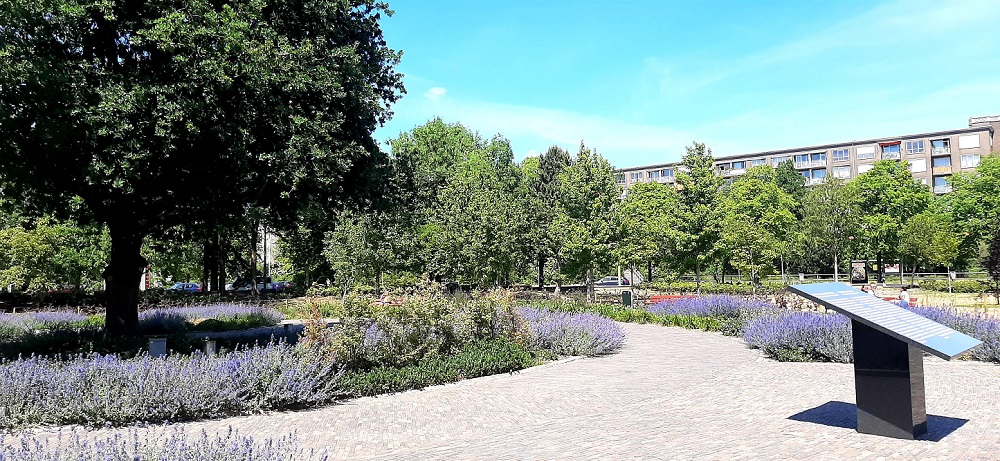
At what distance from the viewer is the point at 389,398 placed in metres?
8.74

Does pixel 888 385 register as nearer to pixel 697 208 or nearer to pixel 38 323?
pixel 38 323

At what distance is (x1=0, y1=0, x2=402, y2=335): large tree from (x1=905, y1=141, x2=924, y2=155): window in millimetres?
80858

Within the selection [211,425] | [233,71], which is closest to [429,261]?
[233,71]

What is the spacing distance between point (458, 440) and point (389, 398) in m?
2.45

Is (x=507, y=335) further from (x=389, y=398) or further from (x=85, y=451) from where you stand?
(x=85, y=451)

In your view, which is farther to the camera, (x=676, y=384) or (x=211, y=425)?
(x=676, y=384)

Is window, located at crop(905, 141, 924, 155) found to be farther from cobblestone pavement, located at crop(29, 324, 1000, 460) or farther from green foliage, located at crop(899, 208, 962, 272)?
cobblestone pavement, located at crop(29, 324, 1000, 460)

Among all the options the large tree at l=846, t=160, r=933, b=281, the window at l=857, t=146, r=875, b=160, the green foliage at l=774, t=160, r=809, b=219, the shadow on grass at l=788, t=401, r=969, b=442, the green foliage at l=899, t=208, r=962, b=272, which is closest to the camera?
the shadow on grass at l=788, t=401, r=969, b=442

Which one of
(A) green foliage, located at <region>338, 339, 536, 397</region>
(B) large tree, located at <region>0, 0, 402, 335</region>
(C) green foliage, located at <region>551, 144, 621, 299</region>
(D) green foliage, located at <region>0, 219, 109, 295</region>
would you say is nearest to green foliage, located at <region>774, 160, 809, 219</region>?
(C) green foliage, located at <region>551, 144, 621, 299</region>

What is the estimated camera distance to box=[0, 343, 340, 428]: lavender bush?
7066 millimetres

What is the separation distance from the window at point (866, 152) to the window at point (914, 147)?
Result: 4.45 m

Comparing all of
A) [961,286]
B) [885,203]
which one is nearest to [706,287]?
[961,286]

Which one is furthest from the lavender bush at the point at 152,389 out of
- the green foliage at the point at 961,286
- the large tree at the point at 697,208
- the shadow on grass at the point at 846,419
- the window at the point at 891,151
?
the window at the point at 891,151

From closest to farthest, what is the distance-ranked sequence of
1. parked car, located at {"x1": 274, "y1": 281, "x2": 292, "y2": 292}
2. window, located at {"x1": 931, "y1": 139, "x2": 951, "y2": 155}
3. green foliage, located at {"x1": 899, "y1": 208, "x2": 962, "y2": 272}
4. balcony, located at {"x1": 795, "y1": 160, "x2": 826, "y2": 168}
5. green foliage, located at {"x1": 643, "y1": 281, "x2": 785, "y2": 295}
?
1. green foliage, located at {"x1": 643, "y1": 281, "x2": 785, "y2": 295}
2. green foliage, located at {"x1": 899, "y1": 208, "x2": 962, "y2": 272}
3. parked car, located at {"x1": 274, "y1": 281, "x2": 292, "y2": 292}
4. window, located at {"x1": 931, "y1": 139, "x2": 951, "y2": 155}
5. balcony, located at {"x1": 795, "y1": 160, "x2": 826, "y2": 168}
